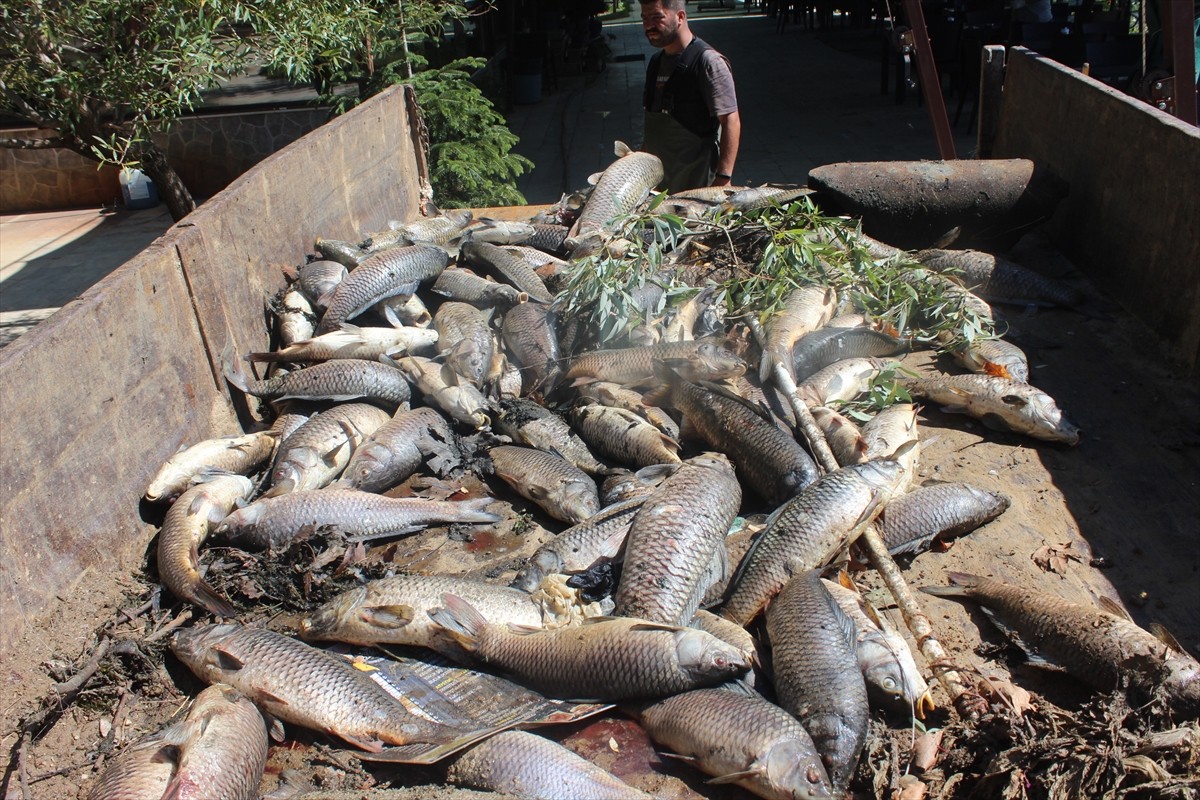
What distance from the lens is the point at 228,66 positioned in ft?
22.8

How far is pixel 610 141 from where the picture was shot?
1494 cm

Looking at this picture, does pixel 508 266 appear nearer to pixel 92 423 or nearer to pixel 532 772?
pixel 92 423

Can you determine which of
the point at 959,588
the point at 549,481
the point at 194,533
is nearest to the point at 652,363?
the point at 549,481

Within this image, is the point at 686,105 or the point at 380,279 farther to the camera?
the point at 686,105

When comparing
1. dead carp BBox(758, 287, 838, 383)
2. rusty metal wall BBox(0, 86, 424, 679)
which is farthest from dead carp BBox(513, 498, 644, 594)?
rusty metal wall BBox(0, 86, 424, 679)

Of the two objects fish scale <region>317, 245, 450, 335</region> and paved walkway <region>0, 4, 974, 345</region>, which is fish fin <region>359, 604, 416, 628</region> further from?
paved walkway <region>0, 4, 974, 345</region>

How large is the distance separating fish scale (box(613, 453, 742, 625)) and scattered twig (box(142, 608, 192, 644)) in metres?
1.68

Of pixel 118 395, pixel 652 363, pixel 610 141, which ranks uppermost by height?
pixel 610 141

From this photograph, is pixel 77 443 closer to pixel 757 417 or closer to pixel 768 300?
pixel 757 417

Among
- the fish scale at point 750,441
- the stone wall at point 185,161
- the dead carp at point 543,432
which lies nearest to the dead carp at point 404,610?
the dead carp at point 543,432

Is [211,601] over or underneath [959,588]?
over

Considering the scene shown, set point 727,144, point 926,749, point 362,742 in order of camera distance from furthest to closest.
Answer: point 727,144 → point 362,742 → point 926,749

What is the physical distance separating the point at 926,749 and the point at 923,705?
19 cm

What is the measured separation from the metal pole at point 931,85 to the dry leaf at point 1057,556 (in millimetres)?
5516
